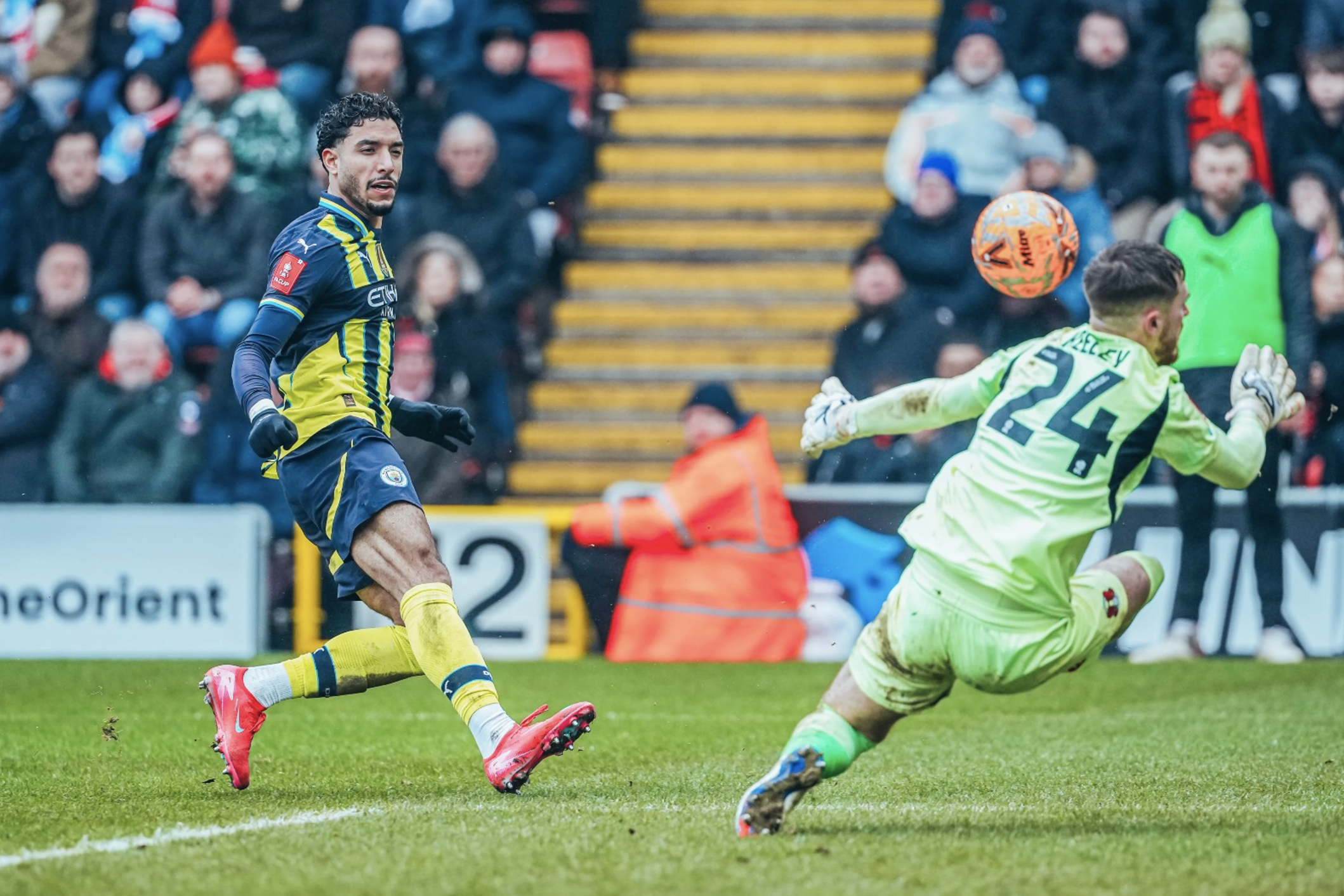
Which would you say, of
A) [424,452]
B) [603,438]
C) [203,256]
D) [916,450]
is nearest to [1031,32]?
[916,450]

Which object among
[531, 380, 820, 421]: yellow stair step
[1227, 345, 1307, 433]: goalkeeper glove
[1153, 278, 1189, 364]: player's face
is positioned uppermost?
[1153, 278, 1189, 364]: player's face

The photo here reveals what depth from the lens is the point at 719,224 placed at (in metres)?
15.2

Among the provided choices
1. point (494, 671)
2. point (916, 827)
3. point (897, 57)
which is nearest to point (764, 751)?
point (916, 827)

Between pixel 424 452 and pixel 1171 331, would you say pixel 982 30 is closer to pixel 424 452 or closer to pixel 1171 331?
pixel 424 452

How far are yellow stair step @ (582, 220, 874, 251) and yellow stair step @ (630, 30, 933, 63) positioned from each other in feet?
5.80

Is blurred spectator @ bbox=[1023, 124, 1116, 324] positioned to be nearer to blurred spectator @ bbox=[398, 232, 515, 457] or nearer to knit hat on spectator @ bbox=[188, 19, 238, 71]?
blurred spectator @ bbox=[398, 232, 515, 457]

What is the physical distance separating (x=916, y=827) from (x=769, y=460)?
6.09 m

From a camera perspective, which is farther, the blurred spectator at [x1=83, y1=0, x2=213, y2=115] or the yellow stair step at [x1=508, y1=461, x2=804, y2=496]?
the blurred spectator at [x1=83, y1=0, x2=213, y2=115]

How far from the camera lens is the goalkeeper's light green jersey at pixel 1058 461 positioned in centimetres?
491

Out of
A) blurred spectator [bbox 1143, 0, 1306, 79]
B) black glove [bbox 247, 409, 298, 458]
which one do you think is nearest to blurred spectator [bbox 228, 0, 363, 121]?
blurred spectator [bbox 1143, 0, 1306, 79]

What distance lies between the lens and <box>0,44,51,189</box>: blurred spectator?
1418 centimetres

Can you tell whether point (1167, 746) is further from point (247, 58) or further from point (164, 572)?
point (247, 58)

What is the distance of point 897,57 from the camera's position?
16000 mm

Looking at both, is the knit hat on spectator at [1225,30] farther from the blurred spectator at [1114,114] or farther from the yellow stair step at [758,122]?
the yellow stair step at [758,122]
